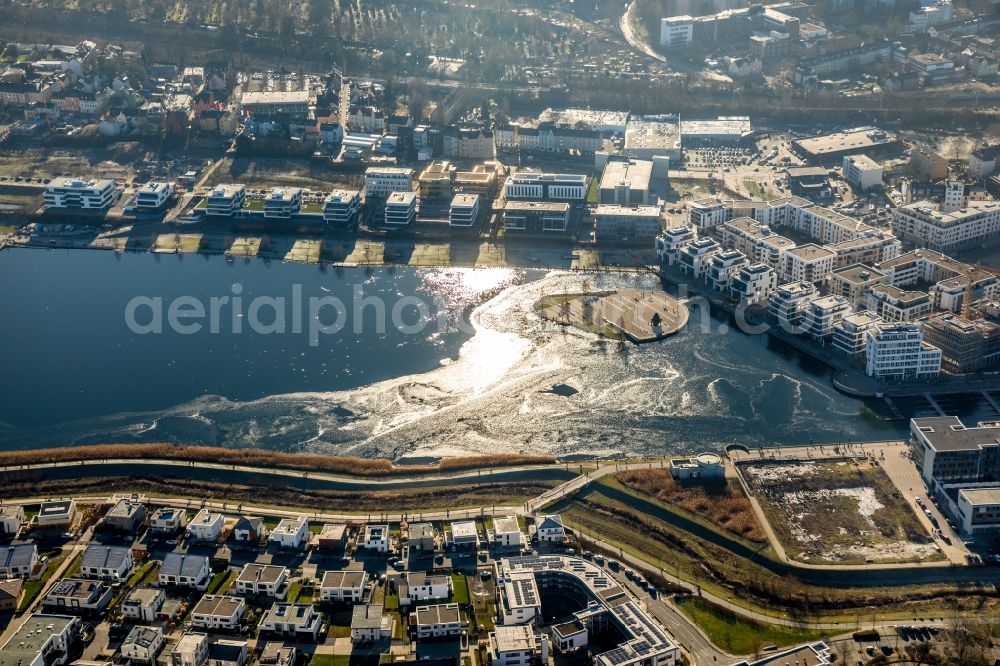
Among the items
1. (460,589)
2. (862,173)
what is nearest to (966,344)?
(862,173)

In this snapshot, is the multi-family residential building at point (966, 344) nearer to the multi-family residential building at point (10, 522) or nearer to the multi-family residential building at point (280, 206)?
the multi-family residential building at point (280, 206)

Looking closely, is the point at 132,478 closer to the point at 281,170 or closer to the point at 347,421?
the point at 347,421

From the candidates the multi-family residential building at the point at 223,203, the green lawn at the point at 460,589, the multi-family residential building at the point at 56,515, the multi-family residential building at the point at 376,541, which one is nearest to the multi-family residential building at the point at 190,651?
the multi-family residential building at the point at 376,541

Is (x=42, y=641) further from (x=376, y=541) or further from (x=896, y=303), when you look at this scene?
(x=896, y=303)

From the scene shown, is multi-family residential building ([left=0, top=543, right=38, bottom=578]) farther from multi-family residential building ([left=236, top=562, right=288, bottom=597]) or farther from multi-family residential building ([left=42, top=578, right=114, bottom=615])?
multi-family residential building ([left=236, top=562, right=288, bottom=597])

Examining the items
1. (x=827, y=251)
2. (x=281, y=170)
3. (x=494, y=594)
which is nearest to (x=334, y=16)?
(x=281, y=170)

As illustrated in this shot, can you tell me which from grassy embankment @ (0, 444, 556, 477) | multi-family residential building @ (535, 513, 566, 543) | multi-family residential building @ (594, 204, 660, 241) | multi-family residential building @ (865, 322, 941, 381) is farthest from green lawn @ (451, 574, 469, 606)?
multi-family residential building @ (594, 204, 660, 241)
